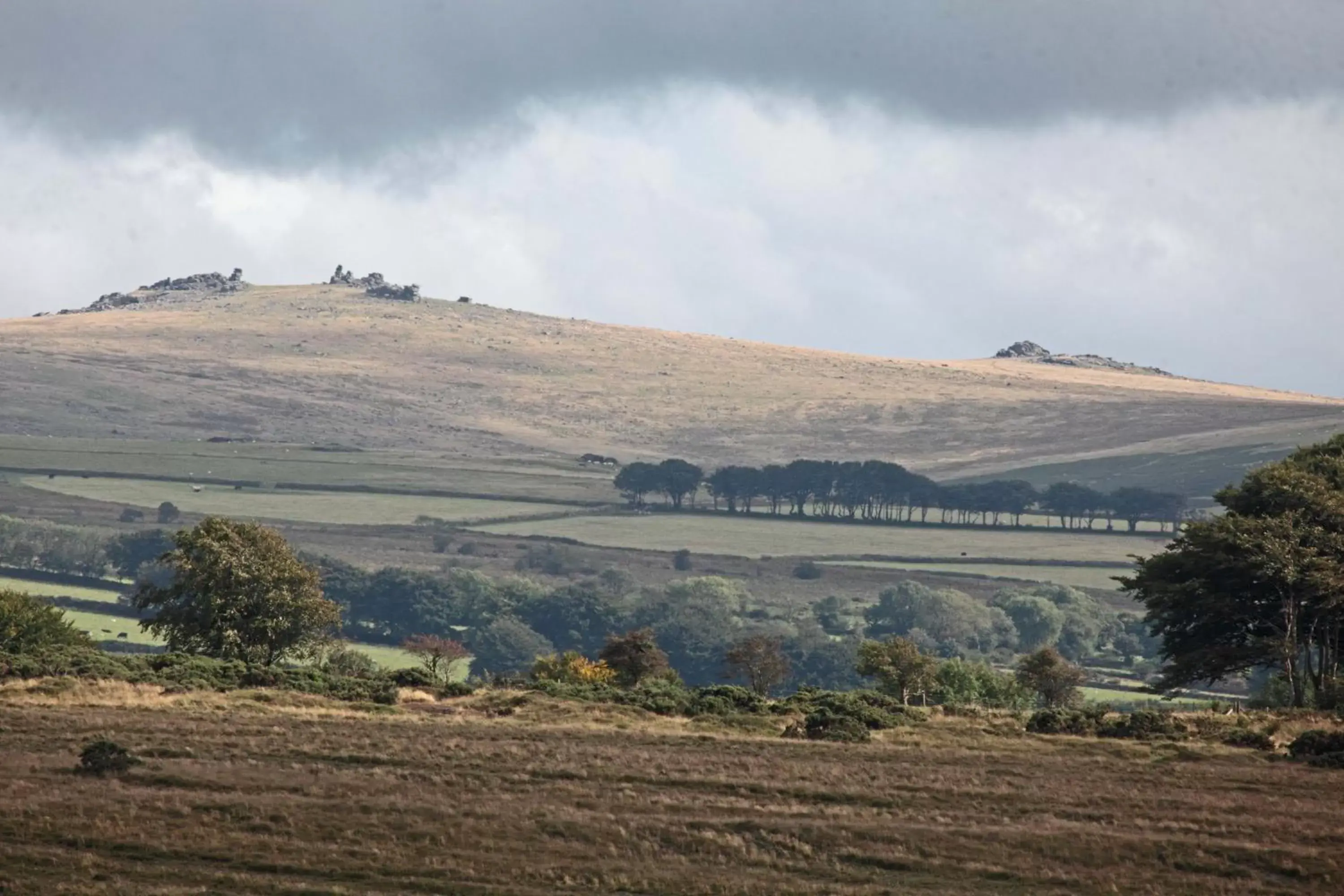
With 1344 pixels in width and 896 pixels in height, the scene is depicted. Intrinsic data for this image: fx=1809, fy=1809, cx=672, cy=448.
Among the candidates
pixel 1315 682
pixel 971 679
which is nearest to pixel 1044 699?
pixel 971 679

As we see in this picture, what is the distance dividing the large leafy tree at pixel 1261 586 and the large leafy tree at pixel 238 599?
129 feet

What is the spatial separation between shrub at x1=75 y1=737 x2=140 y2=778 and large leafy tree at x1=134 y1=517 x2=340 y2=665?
35543 mm

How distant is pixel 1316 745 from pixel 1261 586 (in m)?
22.7

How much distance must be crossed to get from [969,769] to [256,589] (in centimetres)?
4264

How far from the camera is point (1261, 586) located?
255 feet

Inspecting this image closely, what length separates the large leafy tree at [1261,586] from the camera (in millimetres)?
74938

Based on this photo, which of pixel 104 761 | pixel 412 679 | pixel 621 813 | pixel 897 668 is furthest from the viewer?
pixel 897 668

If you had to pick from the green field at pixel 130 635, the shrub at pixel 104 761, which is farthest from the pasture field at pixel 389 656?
the shrub at pixel 104 761

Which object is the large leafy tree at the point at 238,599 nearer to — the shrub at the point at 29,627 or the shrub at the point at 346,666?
the shrub at the point at 346,666

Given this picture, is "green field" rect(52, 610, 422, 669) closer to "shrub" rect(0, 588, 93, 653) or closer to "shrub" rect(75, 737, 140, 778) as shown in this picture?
"shrub" rect(0, 588, 93, 653)

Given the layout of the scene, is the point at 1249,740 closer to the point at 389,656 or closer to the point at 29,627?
the point at 29,627

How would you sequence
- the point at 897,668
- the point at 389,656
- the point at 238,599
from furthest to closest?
the point at 389,656 < the point at 897,668 < the point at 238,599

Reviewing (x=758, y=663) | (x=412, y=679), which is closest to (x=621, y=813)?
(x=412, y=679)

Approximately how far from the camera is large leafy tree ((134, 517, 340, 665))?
84.4 meters
